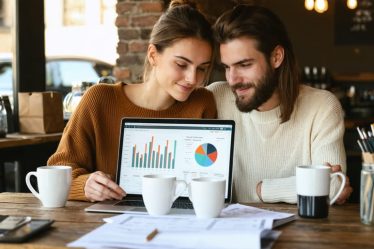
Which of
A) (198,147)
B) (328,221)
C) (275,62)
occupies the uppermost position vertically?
(275,62)

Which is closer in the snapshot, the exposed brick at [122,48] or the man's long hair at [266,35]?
the man's long hair at [266,35]

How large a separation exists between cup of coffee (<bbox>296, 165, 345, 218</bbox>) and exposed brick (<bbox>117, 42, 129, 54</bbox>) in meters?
2.83

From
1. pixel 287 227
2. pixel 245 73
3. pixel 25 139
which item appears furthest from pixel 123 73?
pixel 287 227

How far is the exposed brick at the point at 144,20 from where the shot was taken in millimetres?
4031

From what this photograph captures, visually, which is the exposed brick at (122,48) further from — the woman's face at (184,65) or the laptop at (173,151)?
the laptop at (173,151)

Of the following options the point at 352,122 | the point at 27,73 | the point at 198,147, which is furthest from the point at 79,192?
the point at 352,122

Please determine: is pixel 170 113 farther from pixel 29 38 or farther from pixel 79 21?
pixel 79 21

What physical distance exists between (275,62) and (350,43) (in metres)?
5.66

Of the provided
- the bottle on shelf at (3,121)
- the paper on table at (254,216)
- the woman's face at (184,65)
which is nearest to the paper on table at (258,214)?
the paper on table at (254,216)

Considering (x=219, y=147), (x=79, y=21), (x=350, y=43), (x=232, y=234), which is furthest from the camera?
(x=350, y=43)

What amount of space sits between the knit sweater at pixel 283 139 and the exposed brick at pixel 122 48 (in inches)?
87.1

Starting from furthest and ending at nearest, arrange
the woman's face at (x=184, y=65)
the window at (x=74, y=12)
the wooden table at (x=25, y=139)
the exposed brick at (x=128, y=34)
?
the window at (x=74, y=12)
the exposed brick at (x=128, y=34)
the wooden table at (x=25, y=139)
the woman's face at (x=184, y=65)

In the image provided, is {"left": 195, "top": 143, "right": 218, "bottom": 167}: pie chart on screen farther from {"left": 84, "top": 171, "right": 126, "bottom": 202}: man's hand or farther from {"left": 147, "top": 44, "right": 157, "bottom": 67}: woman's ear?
{"left": 147, "top": 44, "right": 157, "bottom": 67}: woman's ear

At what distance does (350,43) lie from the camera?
747 cm
